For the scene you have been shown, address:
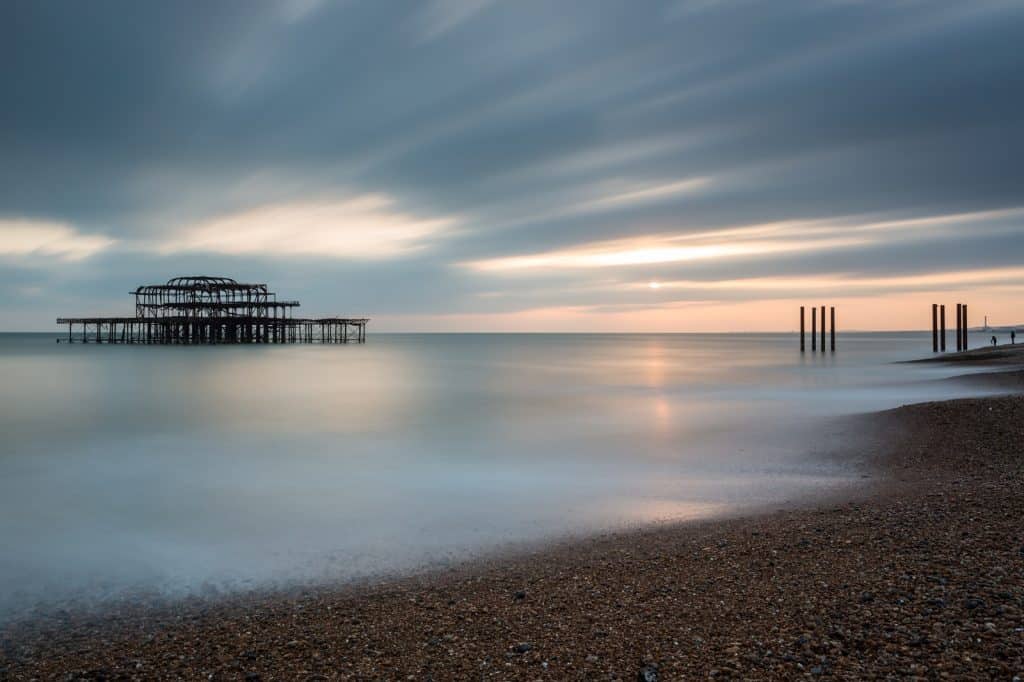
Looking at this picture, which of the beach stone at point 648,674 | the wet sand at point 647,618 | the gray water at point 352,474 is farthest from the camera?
the gray water at point 352,474

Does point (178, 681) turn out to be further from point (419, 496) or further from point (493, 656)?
point (419, 496)

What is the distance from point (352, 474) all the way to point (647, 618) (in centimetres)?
1016

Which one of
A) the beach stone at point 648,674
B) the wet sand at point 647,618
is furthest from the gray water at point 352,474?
the beach stone at point 648,674

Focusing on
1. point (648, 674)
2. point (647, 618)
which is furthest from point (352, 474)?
point (648, 674)

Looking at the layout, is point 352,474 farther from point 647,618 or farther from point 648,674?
point 648,674

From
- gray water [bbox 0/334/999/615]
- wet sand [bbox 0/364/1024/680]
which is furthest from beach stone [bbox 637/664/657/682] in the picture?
gray water [bbox 0/334/999/615]

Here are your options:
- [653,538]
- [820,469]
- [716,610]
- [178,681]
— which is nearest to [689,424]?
[820,469]

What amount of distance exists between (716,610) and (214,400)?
29.5 m

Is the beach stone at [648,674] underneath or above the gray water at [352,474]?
above

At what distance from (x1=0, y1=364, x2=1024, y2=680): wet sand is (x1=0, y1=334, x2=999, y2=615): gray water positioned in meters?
1.30

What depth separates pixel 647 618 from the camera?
5.75 metres

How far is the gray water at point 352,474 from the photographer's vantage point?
8.93 metres

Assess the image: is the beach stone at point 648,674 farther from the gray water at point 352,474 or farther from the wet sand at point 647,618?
the gray water at point 352,474

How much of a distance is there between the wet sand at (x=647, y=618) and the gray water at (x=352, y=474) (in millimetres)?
1305
